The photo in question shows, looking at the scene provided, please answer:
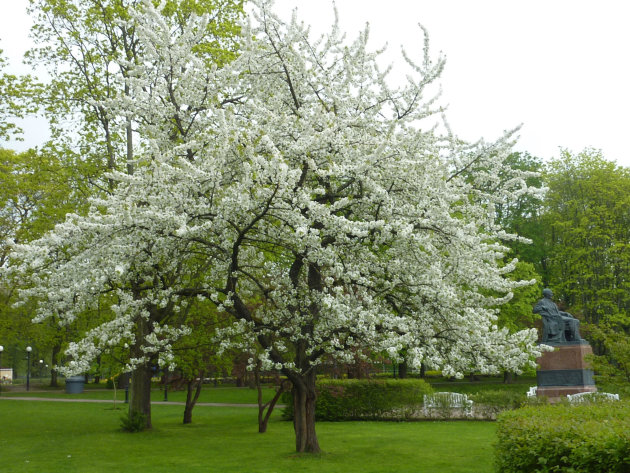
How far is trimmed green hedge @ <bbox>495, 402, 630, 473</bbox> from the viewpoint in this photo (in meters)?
6.26

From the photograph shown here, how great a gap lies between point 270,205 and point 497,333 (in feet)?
16.1

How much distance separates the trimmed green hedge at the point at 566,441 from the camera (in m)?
6.26

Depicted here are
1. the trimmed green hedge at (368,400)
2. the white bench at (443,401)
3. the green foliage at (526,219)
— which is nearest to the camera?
the white bench at (443,401)

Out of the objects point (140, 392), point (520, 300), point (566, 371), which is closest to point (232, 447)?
point (140, 392)

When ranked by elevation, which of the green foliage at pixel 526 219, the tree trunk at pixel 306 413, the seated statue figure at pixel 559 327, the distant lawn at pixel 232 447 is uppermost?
the green foliage at pixel 526 219

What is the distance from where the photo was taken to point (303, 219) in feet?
33.6

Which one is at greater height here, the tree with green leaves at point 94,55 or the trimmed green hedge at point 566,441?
the tree with green leaves at point 94,55

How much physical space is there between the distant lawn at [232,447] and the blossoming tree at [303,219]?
1.52 meters

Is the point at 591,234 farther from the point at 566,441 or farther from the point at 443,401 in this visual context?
the point at 566,441

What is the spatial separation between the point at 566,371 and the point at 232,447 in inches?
467

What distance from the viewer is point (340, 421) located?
23.3 metres

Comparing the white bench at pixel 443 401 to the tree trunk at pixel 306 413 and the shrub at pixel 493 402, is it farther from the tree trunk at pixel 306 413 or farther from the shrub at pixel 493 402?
the tree trunk at pixel 306 413

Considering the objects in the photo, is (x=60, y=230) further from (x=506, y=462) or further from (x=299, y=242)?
(x=506, y=462)

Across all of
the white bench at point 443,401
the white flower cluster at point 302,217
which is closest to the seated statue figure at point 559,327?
the white bench at point 443,401
